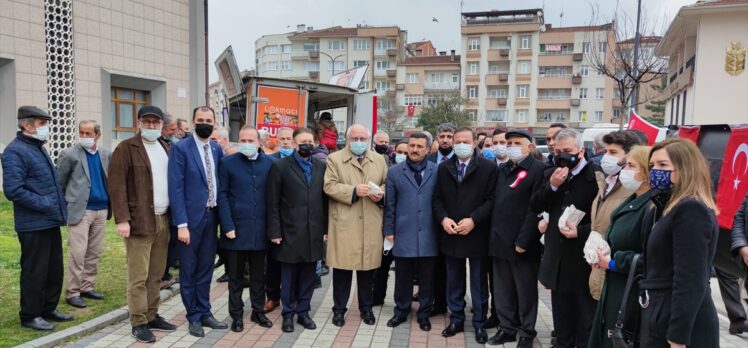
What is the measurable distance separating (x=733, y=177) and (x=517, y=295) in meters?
3.71

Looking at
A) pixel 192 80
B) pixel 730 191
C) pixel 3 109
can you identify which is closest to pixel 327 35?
pixel 192 80

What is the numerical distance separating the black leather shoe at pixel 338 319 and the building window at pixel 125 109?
13.5 metres

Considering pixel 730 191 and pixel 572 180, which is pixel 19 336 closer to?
pixel 572 180

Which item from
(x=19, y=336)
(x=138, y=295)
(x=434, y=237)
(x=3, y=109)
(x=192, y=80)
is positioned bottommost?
(x=19, y=336)

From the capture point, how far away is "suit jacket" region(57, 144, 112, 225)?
557 cm

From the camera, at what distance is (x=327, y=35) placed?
6700cm

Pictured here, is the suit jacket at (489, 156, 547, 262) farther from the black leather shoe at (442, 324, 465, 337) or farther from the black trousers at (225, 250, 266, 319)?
the black trousers at (225, 250, 266, 319)

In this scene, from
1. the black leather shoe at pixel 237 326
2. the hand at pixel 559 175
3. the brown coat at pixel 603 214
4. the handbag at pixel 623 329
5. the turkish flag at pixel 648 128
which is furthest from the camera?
the turkish flag at pixel 648 128

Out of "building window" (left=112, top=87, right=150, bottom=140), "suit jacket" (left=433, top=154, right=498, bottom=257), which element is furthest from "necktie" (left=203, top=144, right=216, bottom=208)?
"building window" (left=112, top=87, right=150, bottom=140)

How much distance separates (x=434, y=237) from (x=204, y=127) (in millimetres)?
2517

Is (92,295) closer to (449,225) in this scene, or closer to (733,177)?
(449,225)

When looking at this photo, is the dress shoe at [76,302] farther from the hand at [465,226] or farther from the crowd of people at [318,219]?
the hand at [465,226]

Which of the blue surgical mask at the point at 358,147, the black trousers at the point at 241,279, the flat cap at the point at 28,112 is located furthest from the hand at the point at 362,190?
the flat cap at the point at 28,112

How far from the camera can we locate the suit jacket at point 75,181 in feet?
Result: 18.3
